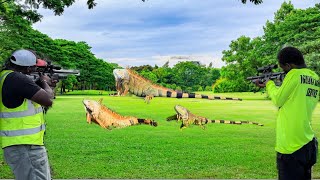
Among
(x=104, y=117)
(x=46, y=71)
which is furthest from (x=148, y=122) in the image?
(x=46, y=71)

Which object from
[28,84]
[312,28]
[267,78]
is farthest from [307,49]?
[28,84]

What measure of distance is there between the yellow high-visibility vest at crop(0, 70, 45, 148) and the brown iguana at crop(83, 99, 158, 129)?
4267 mm

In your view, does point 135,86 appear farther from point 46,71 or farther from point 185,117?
point 46,71

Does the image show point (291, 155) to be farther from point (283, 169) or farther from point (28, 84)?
point (28, 84)

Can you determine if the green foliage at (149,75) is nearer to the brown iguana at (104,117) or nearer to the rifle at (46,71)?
the brown iguana at (104,117)

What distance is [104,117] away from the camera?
737cm

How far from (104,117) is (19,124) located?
4362 millimetres

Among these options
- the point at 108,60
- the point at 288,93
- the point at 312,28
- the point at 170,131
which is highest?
the point at 312,28

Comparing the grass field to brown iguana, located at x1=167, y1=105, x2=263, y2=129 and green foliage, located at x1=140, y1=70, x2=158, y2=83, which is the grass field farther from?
green foliage, located at x1=140, y1=70, x2=158, y2=83

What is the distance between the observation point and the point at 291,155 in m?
3.14

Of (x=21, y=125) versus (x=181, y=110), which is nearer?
(x=21, y=125)

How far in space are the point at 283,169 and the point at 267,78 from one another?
2.73 feet

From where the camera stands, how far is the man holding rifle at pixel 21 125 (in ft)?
9.70

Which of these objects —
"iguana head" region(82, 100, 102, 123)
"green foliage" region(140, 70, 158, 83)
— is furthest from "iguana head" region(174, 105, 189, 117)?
"iguana head" region(82, 100, 102, 123)
